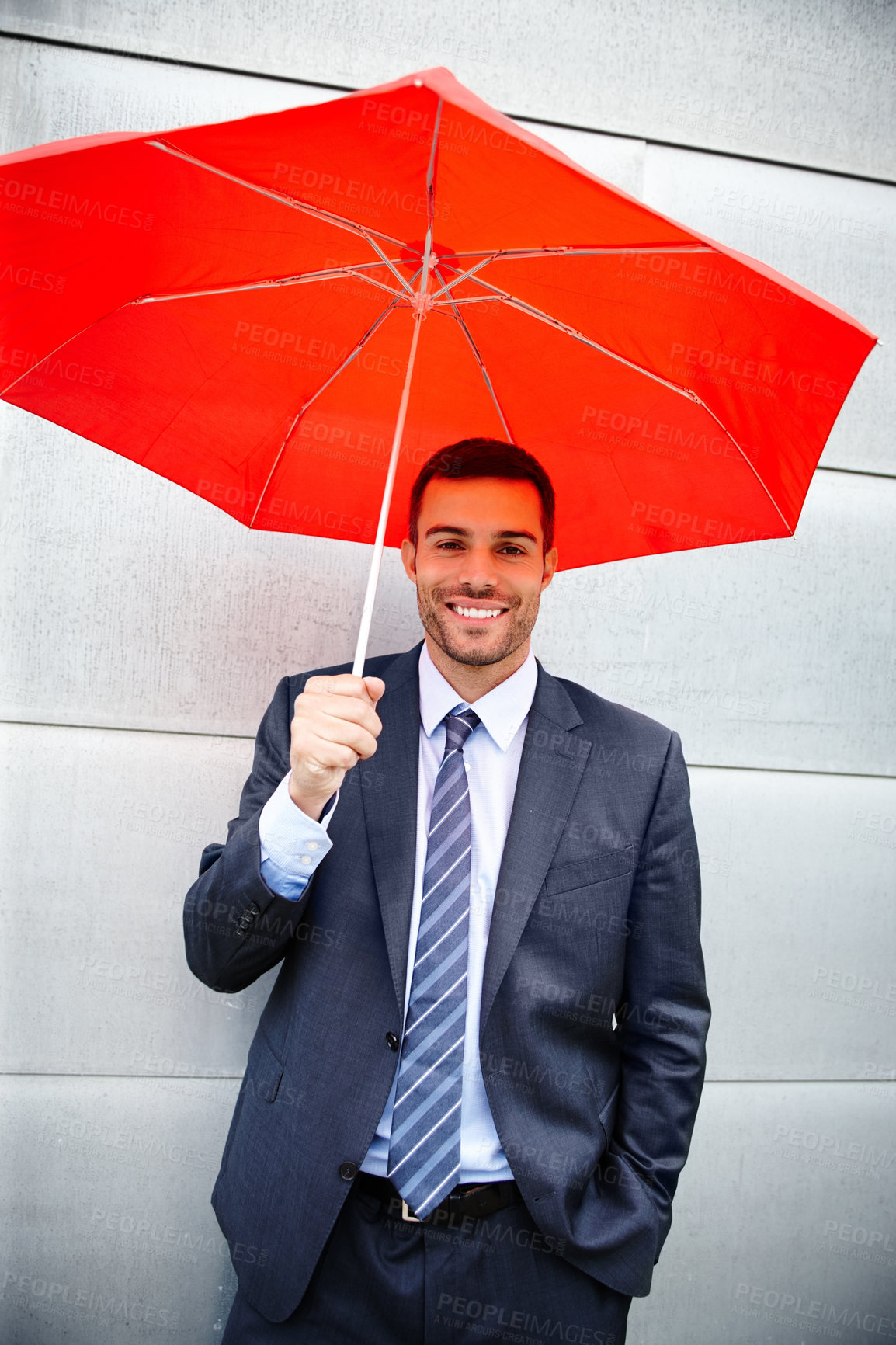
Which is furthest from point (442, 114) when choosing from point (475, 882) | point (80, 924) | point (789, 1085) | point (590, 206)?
point (789, 1085)

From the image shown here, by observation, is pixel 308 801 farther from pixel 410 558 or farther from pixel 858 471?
pixel 858 471

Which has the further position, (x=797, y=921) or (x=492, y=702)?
(x=797, y=921)

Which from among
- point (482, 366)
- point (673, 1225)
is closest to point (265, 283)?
point (482, 366)

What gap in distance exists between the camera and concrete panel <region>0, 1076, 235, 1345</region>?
8.21 ft

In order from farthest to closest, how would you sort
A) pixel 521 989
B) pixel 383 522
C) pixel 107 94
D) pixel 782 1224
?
pixel 782 1224, pixel 107 94, pixel 521 989, pixel 383 522

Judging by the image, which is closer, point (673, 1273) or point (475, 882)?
point (475, 882)

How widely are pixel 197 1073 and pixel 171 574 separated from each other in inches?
59.7

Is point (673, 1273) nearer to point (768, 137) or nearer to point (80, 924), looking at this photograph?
point (80, 924)

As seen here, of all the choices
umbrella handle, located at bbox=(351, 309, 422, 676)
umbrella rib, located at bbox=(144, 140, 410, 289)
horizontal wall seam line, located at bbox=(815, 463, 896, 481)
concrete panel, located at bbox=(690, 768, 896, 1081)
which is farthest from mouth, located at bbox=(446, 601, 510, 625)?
horizontal wall seam line, located at bbox=(815, 463, 896, 481)

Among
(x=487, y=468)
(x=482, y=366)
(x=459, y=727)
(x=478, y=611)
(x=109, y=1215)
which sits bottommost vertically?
(x=109, y=1215)

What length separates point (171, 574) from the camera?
256 centimetres

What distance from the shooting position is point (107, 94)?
2498mm

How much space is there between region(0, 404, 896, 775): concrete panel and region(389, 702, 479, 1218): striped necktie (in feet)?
3.18

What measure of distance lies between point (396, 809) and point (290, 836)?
1.00 feet
